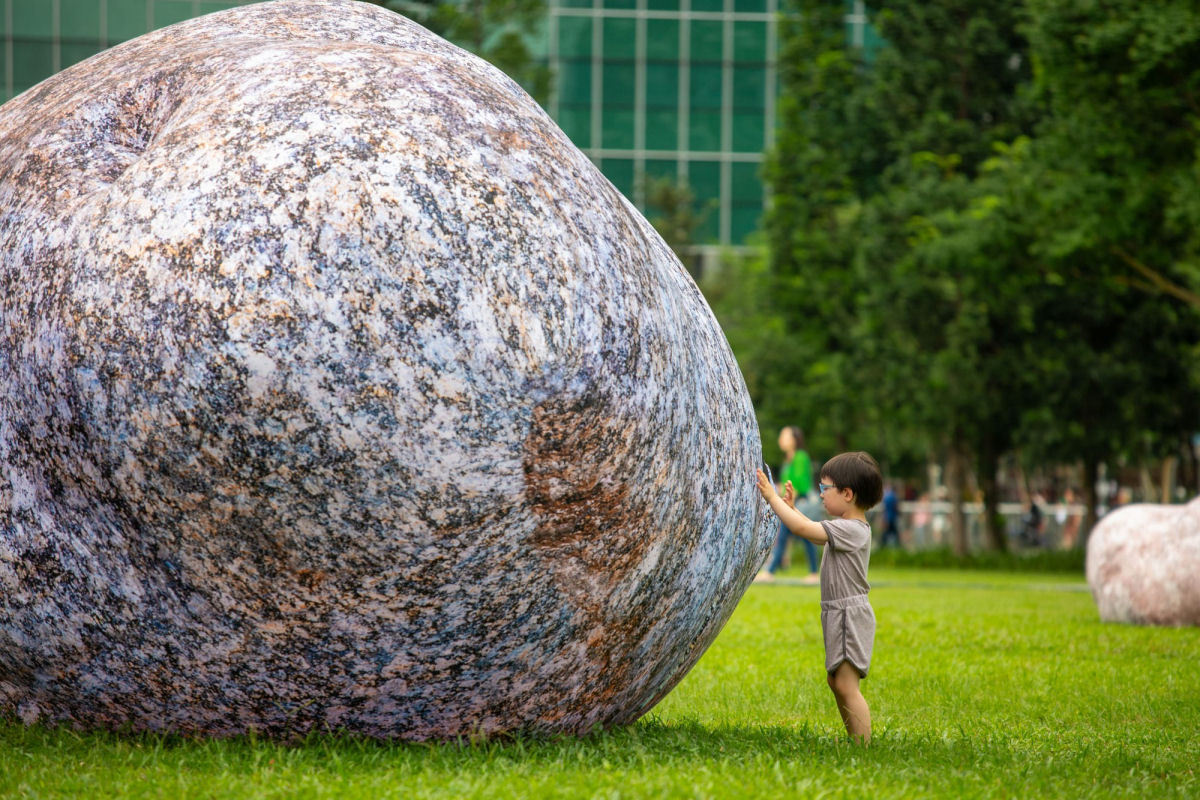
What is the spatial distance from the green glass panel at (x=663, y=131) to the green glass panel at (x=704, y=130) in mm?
541

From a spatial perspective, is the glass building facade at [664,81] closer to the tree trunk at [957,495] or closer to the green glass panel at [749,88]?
the green glass panel at [749,88]

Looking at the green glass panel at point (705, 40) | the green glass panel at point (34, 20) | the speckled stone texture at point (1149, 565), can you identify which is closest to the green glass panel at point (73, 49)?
the green glass panel at point (34, 20)

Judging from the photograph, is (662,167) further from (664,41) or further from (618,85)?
(664,41)

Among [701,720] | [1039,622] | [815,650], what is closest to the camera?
[701,720]

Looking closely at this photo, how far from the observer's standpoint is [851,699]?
626 cm

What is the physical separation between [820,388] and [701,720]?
32190 mm

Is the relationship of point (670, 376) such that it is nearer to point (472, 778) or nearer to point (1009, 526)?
point (472, 778)

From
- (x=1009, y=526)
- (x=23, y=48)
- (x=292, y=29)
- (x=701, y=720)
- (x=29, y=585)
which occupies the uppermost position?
(x=23, y=48)

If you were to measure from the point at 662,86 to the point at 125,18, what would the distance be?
1840cm

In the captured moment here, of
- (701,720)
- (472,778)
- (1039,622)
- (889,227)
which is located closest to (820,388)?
(889,227)

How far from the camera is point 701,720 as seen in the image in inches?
277

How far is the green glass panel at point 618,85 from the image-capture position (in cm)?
4919

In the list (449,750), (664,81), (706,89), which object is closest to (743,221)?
(706,89)

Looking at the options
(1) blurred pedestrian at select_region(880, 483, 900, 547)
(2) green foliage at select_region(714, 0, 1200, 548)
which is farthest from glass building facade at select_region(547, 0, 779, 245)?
(1) blurred pedestrian at select_region(880, 483, 900, 547)
